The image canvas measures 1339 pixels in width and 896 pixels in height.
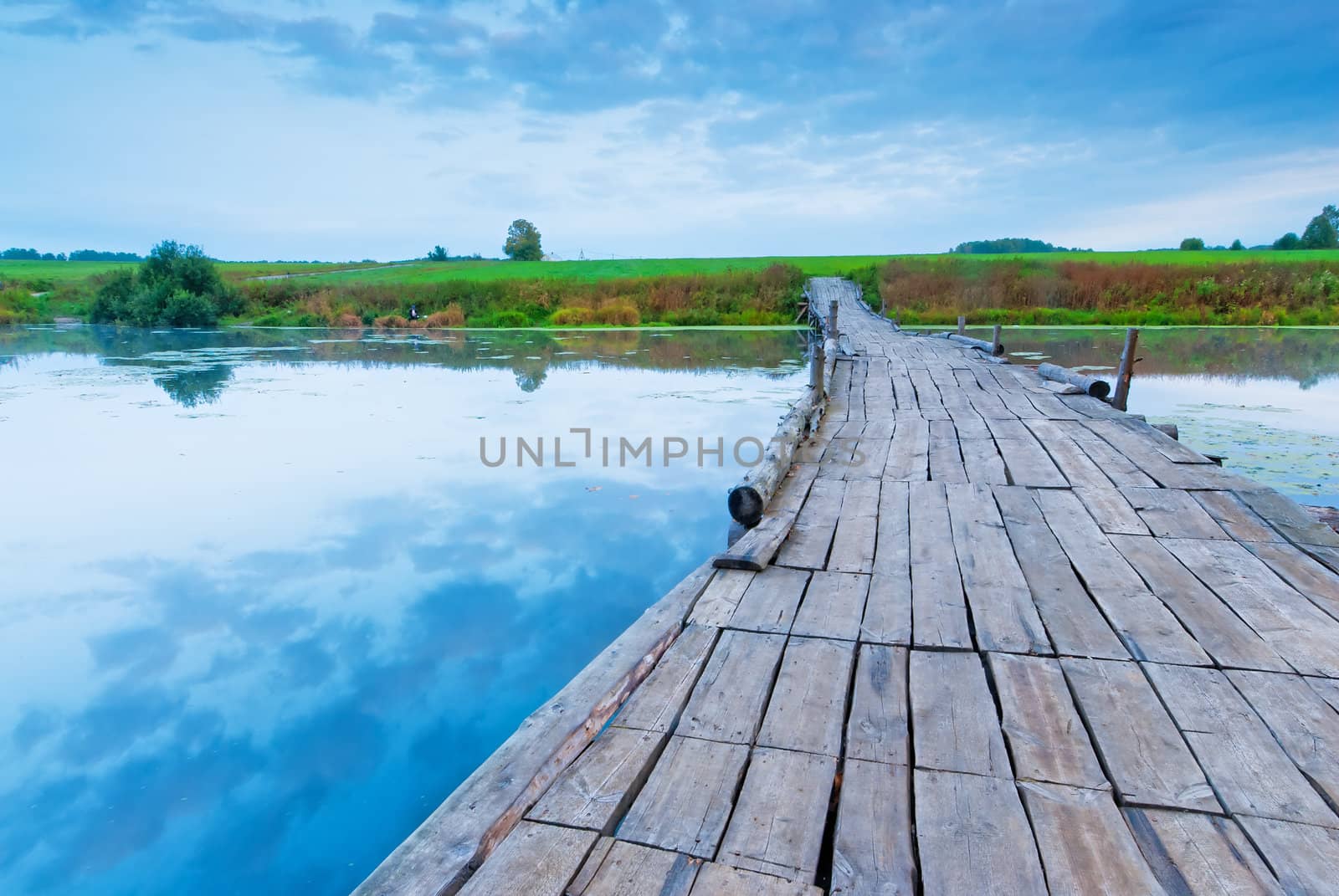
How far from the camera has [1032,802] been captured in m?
1.56

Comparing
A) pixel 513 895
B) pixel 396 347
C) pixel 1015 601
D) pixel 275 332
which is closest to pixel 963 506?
pixel 1015 601

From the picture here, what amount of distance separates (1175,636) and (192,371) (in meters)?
16.6

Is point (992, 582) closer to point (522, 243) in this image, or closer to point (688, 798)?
point (688, 798)

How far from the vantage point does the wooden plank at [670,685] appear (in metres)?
1.90

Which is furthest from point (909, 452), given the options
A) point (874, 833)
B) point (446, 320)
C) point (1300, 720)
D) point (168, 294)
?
point (168, 294)

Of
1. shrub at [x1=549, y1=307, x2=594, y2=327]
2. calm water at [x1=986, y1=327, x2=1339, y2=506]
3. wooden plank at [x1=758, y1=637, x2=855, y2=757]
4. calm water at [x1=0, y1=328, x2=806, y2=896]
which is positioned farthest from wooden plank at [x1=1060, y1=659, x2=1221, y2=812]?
shrub at [x1=549, y1=307, x2=594, y2=327]

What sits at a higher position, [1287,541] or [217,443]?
[1287,541]

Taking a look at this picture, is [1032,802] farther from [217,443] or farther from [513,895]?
[217,443]

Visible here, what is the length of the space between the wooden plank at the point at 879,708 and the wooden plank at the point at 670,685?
0.45 metres

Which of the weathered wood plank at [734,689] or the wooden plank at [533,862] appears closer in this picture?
the wooden plank at [533,862]

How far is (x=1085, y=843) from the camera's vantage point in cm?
144

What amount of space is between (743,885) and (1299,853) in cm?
107

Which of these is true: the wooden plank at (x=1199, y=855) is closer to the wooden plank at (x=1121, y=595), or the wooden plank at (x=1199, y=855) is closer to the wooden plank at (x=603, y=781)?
the wooden plank at (x=1121, y=595)

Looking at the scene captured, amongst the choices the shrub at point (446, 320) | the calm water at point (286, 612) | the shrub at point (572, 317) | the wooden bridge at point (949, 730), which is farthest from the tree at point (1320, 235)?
the wooden bridge at point (949, 730)
